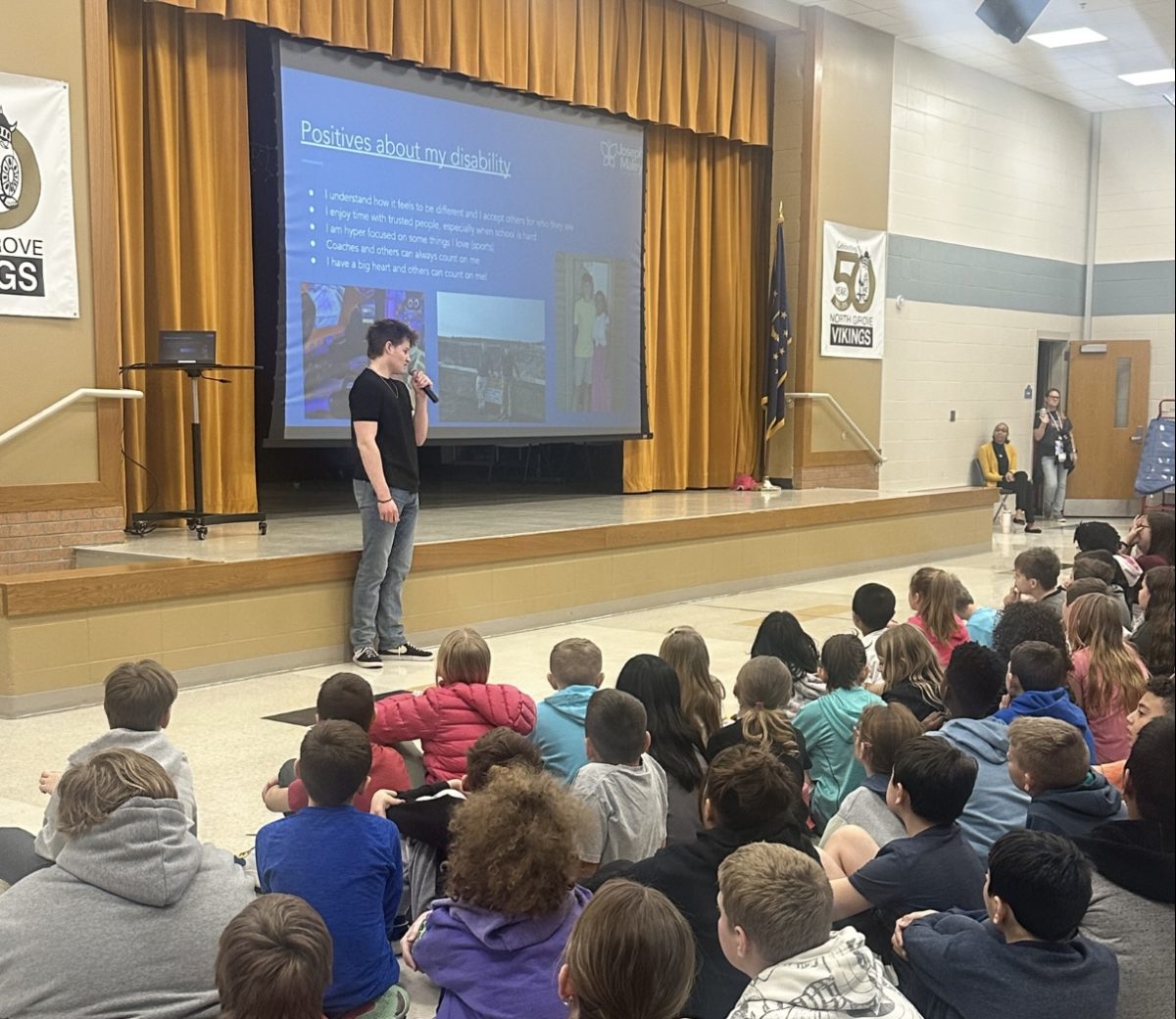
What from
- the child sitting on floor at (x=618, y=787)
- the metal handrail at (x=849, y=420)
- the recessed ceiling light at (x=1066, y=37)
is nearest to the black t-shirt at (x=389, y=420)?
the child sitting on floor at (x=618, y=787)

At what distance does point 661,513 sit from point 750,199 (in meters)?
3.47

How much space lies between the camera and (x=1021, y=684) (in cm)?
262

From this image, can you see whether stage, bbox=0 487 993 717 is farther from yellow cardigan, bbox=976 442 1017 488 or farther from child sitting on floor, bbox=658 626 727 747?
child sitting on floor, bbox=658 626 727 747

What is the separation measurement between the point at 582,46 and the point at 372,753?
6431mm

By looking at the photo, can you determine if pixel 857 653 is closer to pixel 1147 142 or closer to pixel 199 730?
pixel 199 730

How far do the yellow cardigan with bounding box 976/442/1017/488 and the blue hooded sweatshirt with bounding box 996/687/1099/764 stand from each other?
8.65 metres

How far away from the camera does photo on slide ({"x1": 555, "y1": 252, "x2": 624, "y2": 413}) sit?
7.88 metres

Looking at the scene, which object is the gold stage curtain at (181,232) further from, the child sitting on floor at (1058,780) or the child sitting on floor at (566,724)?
the child sitting on floor at (1058,780)

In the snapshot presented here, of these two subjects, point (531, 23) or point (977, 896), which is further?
point (531, 23)

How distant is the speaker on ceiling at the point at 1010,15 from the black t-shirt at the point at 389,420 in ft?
14.4

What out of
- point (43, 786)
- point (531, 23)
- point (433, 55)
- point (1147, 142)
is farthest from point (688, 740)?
A: point (531, 23)

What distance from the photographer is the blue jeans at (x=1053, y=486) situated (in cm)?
1121

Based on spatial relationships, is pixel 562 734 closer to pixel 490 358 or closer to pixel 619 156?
pixel 490 358

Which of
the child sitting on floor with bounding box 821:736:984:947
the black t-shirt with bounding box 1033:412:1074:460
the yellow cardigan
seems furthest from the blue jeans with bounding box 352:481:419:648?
the black t-shirt with bounding box 1033:412:1074:460
